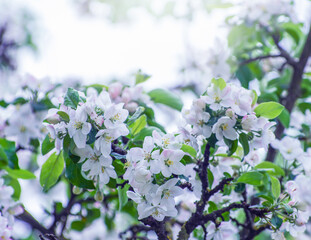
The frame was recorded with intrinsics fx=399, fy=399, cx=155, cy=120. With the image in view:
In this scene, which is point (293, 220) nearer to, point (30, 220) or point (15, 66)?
point (30, 220)

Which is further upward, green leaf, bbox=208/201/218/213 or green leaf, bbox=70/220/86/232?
green leaf, bbox=208/201/218/213

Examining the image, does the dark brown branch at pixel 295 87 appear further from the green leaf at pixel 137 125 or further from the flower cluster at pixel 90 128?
the flower cluster at pixel 90 128

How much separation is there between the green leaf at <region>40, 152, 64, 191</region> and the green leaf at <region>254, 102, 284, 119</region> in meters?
→ 0.61

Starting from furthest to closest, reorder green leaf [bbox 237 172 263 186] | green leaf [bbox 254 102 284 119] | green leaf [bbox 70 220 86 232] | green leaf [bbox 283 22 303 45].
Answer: green leaf [bbox 283 22 303 45], green leaf [bbox 70 220 86 232], green leaf [bbox 237 172 263 186], green leaf [bbox 254 102 284 119]

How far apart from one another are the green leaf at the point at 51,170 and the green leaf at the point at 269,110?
2.01 ft

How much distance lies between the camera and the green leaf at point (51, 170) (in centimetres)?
121

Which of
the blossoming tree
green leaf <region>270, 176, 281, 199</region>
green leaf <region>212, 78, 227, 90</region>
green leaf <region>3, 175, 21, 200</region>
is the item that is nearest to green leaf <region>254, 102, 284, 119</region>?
the blossoming tree

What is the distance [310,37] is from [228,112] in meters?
1.20

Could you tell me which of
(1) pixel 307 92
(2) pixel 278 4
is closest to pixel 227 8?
(2) pixel 278 4

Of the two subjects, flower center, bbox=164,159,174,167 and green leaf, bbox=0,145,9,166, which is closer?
flower center, bbox=164,159,174,167

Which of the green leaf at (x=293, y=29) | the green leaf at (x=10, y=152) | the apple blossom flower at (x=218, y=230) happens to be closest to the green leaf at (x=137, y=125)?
the apple blossom flower at (x=218, y=230)

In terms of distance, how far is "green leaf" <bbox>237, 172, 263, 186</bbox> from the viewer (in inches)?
47.6

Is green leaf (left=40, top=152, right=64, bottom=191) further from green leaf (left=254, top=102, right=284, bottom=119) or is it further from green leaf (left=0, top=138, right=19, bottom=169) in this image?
green leaf (left=254, top=102, right=284, bottom=119)

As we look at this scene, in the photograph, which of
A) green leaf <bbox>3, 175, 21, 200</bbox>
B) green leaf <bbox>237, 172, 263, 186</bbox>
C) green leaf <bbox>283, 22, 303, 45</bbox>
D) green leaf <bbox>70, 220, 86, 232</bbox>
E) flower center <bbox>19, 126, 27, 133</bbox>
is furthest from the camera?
green leaf <bbox>283, 22, 303, 45</bbox>
